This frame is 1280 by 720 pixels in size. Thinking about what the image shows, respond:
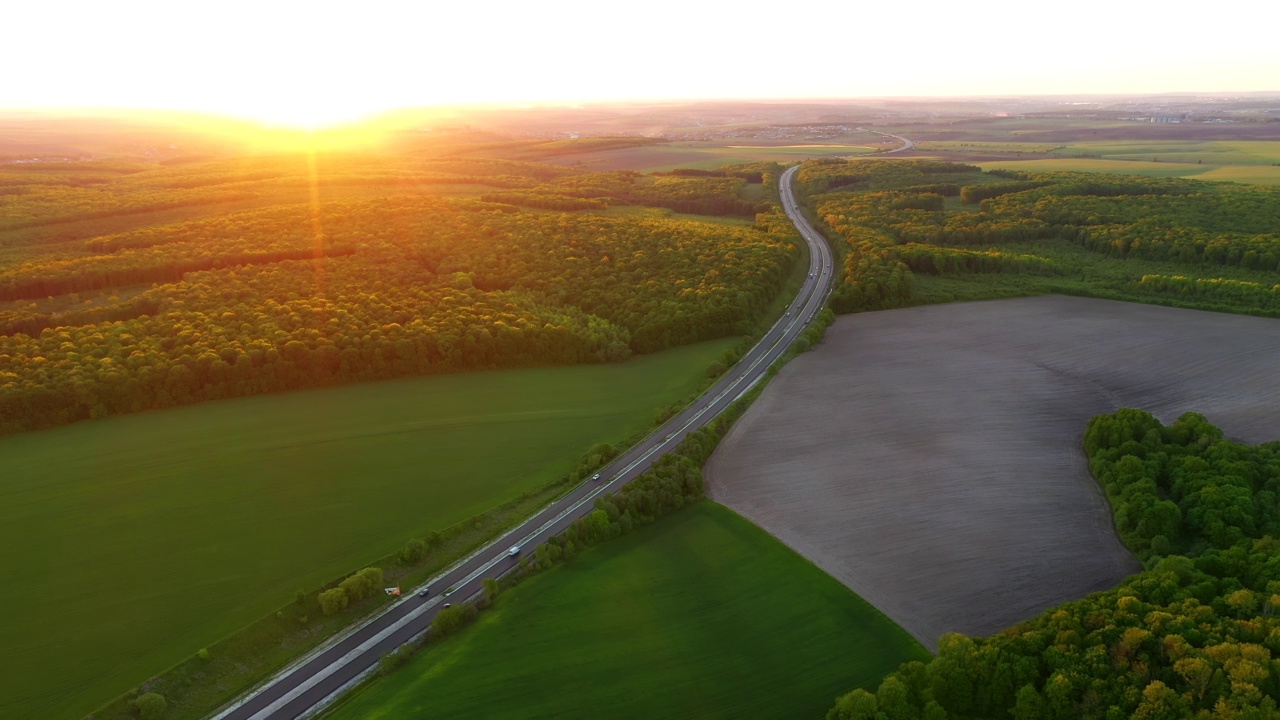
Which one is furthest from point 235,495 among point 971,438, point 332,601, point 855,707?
point 971,438

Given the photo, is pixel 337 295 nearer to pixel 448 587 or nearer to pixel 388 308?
pixel 388 308

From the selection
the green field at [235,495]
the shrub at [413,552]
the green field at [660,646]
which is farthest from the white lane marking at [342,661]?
the green field at [235,495]

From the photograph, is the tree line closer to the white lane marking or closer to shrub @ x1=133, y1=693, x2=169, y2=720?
the white lane marking

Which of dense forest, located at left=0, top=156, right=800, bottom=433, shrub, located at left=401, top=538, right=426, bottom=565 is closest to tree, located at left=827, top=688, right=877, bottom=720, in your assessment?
shrub, located at left=401, top=538, right=426, bottom=565

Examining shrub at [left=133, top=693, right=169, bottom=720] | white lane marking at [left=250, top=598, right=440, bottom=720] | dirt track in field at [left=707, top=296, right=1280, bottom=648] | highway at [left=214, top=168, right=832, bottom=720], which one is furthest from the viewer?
dirt track in field at [left=707, top=296, right=1280, bottom=648]

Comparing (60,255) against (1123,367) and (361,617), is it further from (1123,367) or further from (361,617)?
(1123,367)

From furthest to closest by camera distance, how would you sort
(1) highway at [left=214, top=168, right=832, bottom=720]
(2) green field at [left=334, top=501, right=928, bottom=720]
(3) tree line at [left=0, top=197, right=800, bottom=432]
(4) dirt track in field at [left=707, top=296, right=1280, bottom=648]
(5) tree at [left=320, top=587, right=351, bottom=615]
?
(3) tree line at [left=0, top=197, right=800, bottom=432]
(4) dirt track in field at [left=707, top=296, right=1280, bottom=648]
(5) tree at [left=320, top=587, right=351, bottom=615]
(1) highway at [left=214, top=168, right=832, bottom=720]
(2) green field at [left=334, top=501, right=928, bottom=720]

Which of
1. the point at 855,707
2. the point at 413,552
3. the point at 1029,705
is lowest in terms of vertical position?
the point at 855,707

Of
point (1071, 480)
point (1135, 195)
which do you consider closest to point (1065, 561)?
point (1071, 480)
